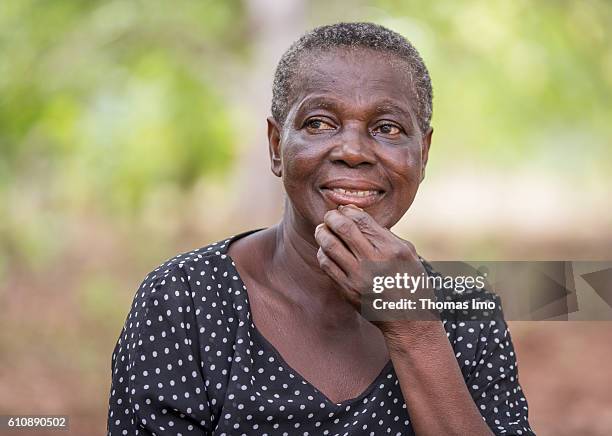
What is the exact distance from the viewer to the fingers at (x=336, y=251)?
246cm

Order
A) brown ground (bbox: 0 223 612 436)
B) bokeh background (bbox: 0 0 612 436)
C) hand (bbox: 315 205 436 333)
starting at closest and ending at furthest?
hand (bbox: 315 205 436 333)
brown ground (bbox: 0 223 612 436)
bokeh background (bbox: 0 0 612 436)

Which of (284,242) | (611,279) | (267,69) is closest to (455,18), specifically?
(267,69)

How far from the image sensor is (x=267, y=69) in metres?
8.53

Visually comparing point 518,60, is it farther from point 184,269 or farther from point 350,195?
point 184,269

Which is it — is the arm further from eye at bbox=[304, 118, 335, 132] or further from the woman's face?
eye at bbox=[304, 118, 335, 132]

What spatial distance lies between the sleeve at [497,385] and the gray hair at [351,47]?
2.33 ft

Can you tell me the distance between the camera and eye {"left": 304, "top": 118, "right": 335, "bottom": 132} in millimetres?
2654

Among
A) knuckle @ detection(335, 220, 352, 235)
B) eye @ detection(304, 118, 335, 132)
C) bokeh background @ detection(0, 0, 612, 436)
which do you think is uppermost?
bokeh background @ detection(0, 0, 612, 436)

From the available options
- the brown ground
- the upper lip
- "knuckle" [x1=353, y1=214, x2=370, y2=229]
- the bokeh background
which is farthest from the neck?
the bokeh background

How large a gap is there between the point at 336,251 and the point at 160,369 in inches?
23.2

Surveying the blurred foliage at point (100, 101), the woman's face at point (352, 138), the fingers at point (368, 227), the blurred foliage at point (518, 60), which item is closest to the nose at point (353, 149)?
the woman's face at point (352, 138)

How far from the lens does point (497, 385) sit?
281 centimetres

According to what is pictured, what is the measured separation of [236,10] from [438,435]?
7534mm

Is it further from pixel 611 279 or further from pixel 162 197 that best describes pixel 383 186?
pixel 162 197
